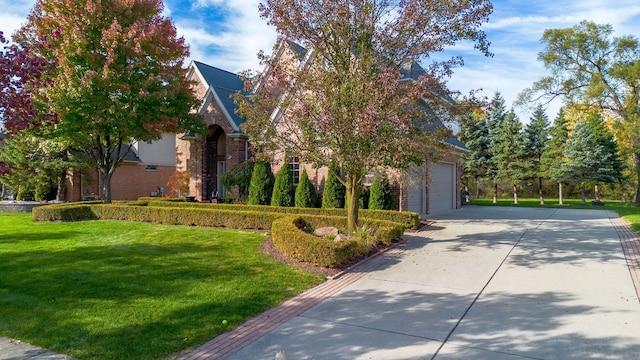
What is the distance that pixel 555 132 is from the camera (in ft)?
96.7

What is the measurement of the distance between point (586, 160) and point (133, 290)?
29.4m

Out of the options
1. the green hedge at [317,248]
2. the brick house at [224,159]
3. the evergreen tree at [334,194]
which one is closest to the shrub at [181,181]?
the brick house at [224,159]

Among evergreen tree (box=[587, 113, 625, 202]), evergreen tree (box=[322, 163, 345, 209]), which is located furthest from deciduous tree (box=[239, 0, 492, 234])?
evergreen tree (box=[587, 113, 625, 202])

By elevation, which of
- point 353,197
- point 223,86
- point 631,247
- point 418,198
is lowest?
point 631,247

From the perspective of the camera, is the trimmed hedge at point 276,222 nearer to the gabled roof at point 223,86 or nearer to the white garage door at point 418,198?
the white garage door at point 418,198

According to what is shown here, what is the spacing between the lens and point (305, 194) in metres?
16.6

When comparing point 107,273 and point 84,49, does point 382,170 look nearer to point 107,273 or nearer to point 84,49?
point 107,273

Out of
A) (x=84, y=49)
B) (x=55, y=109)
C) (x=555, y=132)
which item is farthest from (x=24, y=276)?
(x=555, y=132)

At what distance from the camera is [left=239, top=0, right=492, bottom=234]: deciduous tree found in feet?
27.8

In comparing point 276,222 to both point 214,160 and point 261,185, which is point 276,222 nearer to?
point 261,185

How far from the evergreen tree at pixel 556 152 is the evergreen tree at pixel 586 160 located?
55 cm

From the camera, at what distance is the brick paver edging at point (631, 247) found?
23.5 feet

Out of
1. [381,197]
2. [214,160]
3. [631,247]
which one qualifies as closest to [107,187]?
[214,160]

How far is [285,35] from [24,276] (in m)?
7.57
